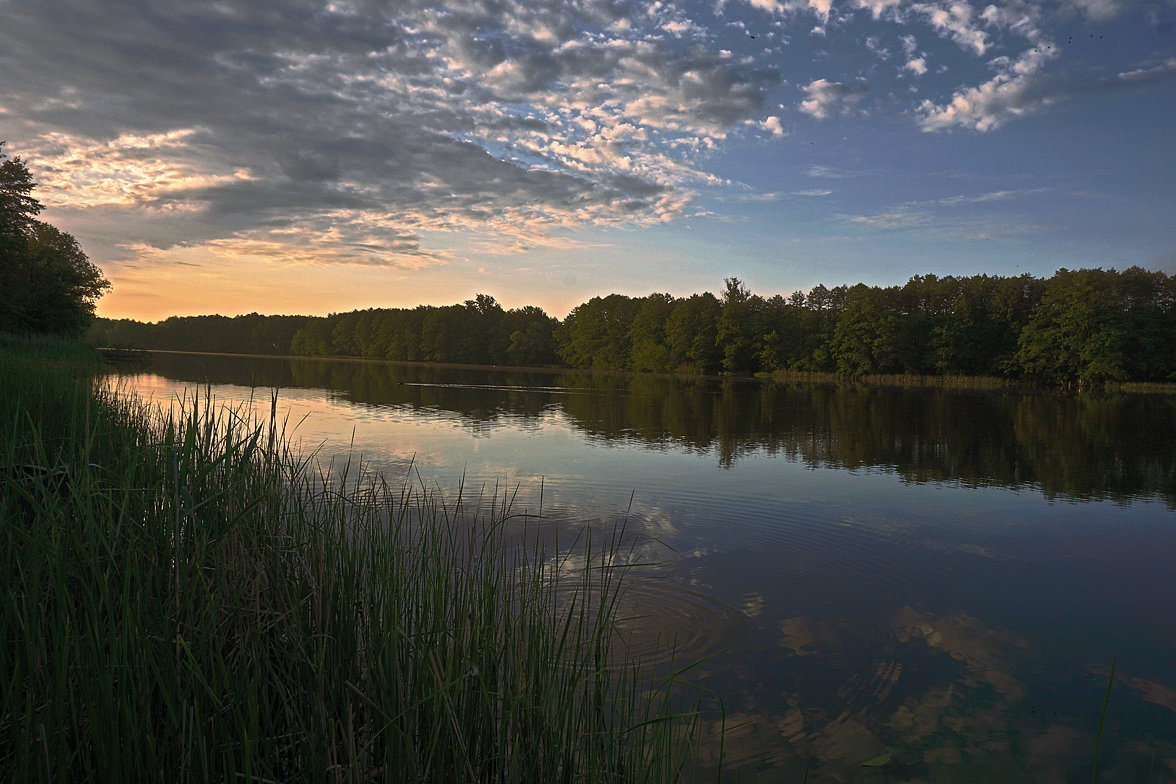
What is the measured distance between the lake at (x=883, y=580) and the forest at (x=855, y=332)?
47547 mm

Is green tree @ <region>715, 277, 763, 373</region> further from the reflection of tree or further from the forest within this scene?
the reflection of tree

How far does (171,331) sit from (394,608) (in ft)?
614

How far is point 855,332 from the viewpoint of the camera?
239 ft

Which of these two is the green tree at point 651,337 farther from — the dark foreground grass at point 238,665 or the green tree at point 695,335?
the dark foreground grass at point 238,665

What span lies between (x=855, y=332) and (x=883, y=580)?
2778 inches

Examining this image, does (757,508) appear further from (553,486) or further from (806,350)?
(806,350)

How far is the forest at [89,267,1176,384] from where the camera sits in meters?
59.7

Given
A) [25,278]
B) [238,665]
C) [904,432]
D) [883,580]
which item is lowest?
[883,580]

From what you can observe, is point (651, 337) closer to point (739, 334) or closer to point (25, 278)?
point (739, 334)

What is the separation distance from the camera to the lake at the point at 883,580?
4672mm

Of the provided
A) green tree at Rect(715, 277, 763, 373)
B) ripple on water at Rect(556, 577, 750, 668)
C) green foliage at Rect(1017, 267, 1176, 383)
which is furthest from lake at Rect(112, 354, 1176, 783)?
green tree at Rect(715, 277, 763, 373)

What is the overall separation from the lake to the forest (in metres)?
47.5

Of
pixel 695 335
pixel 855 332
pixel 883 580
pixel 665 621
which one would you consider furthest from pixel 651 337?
pixel 665 621

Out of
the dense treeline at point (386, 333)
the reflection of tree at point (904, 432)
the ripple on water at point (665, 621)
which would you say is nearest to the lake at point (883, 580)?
the ripple on water at point (665, 621)
